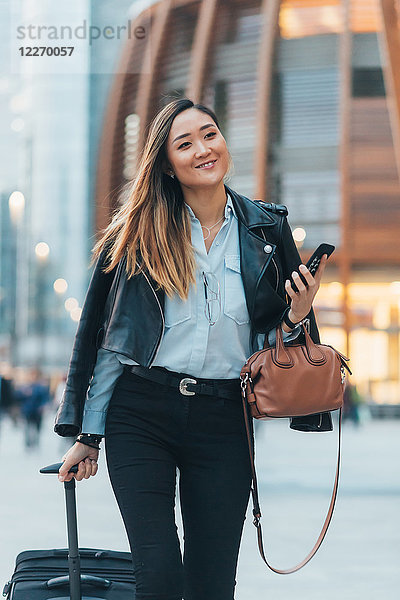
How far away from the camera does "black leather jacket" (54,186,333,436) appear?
9.94ft

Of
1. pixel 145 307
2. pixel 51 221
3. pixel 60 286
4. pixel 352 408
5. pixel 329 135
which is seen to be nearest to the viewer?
pixel 145 307

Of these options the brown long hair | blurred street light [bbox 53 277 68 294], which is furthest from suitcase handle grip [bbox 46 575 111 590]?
blurred street light [bbox 53 277 68 294]

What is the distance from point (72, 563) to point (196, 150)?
1.29m

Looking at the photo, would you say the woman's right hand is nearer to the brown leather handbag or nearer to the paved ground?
the brown leather handbag

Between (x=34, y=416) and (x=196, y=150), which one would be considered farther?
(x=34, y=416)

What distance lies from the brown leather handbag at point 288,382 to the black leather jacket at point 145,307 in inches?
4.0

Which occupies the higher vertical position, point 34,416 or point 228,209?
point 228,209

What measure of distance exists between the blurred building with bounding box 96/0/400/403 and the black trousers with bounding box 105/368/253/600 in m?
43.1

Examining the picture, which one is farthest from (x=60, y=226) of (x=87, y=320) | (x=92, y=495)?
(x=87, y=320)

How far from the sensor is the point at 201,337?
3.01 metres

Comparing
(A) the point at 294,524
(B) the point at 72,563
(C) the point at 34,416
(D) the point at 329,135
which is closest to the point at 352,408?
(C) the point at 34,416

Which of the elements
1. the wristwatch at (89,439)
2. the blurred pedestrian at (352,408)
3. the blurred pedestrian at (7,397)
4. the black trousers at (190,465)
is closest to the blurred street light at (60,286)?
the blurred pedestrian at (7,397)

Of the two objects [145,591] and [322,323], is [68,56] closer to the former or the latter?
[145,591]

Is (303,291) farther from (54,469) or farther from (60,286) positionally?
(60,286)
